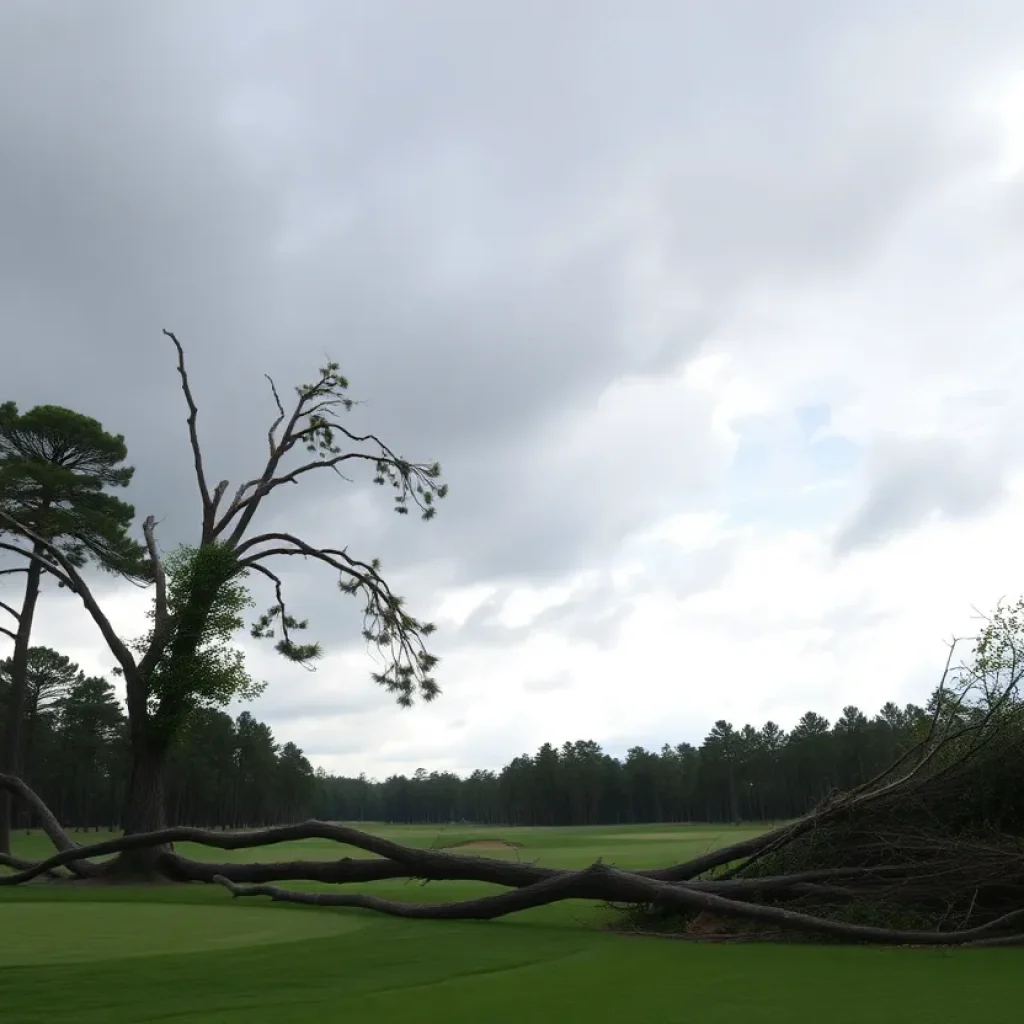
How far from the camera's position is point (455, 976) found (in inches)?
334

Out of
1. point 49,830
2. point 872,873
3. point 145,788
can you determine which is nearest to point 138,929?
Result: point 872,873

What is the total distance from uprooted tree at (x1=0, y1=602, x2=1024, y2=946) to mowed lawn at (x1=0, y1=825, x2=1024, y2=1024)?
2.09 feet

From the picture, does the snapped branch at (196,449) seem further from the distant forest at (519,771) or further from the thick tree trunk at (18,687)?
the distant forest at (519,771)

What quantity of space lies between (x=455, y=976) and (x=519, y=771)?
413ft

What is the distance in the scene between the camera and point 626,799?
129m

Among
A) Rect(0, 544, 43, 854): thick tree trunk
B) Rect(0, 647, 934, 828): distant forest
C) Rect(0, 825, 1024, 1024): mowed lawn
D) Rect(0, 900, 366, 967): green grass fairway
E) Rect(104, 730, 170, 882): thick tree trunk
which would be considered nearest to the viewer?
Rect(0, 825, 1024, 1024): mowed lawn

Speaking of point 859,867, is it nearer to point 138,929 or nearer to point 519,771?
point 138,929

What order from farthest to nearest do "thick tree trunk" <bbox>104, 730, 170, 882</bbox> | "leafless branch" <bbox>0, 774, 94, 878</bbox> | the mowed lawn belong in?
"thick tree trunk" <bbox>104, 730, 170, 882</bbox>
"leafless branch" <bbox>0, 774, 94, 878</bbox>
the mowed lawn

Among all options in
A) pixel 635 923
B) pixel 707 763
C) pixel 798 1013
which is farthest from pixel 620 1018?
pixel 707 763

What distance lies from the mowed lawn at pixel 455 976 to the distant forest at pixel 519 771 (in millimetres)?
61095

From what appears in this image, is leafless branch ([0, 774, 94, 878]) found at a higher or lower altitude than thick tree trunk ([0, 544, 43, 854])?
lower

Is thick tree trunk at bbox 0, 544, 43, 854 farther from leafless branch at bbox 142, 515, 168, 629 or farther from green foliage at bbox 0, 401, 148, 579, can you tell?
leafless branch at bbox 142, 515, 168, 629

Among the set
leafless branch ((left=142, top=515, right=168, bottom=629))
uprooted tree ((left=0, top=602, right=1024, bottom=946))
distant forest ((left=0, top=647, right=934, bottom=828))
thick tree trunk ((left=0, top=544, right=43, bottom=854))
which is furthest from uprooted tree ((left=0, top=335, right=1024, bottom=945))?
distant forest ((left=0, top=647, right=934, bottom=828))

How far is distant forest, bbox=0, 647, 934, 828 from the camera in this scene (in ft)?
271
